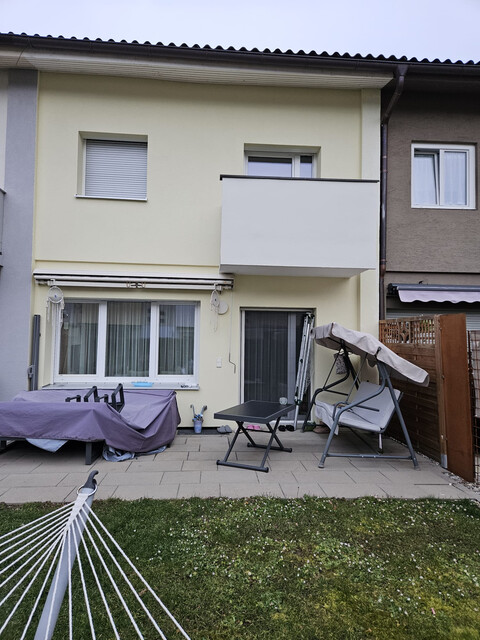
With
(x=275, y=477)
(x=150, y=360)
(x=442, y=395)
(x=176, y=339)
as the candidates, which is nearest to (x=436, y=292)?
(x=442, y=395)

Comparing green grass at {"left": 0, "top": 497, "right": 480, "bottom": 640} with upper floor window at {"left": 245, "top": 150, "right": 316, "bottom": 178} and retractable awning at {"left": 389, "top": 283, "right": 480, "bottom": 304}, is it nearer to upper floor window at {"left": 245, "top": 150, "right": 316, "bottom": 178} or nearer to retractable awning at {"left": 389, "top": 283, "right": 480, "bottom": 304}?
retractable awning at {"left": 389, "top": 283, "right": 480, "bottom": 304}

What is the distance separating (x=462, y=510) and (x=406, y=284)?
4960 millimetres

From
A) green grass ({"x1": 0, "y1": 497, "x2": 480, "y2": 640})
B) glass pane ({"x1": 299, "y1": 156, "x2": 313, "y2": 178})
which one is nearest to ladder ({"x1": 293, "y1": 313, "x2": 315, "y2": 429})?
glass pane ({"x1": 299, "y1": 156, "x2": 313, "y2": 178})

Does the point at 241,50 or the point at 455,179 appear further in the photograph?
the point at 455,179

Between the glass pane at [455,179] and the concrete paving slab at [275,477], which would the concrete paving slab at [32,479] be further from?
the glass pane at [455,179]

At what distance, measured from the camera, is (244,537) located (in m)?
3.88

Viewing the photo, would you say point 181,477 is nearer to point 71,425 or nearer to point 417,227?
point 71,425

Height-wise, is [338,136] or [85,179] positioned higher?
[338,136]

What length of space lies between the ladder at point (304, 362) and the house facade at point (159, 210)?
0.19 m

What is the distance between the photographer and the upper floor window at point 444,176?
8.74 meters

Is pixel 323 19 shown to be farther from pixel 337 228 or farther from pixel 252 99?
pixel 337 228

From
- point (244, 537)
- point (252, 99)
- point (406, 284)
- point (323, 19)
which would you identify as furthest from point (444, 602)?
point (323, 19)

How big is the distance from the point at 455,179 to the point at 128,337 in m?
8.10

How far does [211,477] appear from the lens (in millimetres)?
5449
